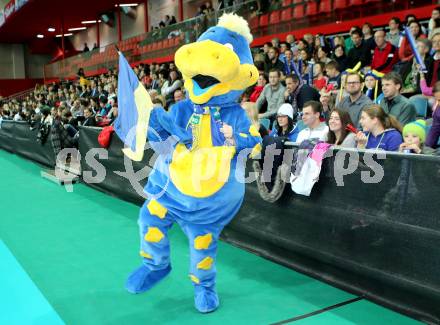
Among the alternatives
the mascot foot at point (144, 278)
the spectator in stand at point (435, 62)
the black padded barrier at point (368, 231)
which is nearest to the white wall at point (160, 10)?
the spectator in stand at point (435, 62)

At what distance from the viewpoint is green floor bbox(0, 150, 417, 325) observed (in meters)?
3.09

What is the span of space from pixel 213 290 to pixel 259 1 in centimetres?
1133

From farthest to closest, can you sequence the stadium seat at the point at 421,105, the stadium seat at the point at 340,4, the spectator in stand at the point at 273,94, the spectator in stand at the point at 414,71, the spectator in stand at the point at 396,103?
the stadium seat at the point at 340,4 < the spectator in stand at the point at 273,94 < the spectator in stand at the point at 414,71 < the stadium seat at the point at 421,105 < the spectator in stand at the point at 396,103

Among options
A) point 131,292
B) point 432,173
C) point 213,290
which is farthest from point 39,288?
point 432,173

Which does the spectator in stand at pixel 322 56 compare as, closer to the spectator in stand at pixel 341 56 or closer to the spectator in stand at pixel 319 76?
the spectator in stand at pixel 341 56

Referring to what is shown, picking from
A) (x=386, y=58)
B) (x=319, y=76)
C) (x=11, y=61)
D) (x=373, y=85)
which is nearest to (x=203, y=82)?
(x=373, y=85)

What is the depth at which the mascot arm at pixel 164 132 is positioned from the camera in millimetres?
2996

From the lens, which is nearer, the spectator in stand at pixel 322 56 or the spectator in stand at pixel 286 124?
the spectator in stand at pixel 286 124

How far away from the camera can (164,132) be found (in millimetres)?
3080

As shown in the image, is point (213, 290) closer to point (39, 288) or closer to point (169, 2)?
point (39, 288)

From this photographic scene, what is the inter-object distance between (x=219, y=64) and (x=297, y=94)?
145 inches

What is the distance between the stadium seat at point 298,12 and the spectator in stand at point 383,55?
5038mm

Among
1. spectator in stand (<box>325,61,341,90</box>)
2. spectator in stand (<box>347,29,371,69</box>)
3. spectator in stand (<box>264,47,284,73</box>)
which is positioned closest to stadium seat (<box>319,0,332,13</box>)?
spectator in stand (<box>264,47,284,73</box>)

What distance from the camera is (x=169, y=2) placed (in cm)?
2405
